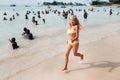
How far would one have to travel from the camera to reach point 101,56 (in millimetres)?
10820

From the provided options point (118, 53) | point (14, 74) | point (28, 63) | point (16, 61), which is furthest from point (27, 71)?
point (118, 53)

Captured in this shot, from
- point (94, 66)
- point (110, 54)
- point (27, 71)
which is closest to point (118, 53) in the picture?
point (110, 54)

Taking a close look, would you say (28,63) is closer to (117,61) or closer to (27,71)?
(27,71)

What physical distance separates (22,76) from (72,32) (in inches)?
92.6

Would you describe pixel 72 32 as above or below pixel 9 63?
above

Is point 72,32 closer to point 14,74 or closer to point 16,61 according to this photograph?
point 14,74

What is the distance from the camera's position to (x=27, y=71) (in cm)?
959

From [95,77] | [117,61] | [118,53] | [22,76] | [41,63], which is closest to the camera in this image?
[95,77]

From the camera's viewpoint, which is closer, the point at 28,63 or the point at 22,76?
the point at 22,76

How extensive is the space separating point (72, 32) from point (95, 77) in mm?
1577

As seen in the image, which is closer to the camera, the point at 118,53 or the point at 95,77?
the point at 95,77

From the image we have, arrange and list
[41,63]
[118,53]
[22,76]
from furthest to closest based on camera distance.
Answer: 1. [118,53]
2. [41,63]
3. [22,76]

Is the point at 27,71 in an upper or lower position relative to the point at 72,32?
lower

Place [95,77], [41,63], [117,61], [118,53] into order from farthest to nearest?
[118,53]
[41,63]
[117,61]
[95,77]
